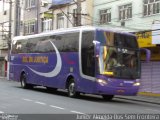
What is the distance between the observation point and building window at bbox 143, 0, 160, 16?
3053cm

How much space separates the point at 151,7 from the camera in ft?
102

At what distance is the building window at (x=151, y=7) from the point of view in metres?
30.5

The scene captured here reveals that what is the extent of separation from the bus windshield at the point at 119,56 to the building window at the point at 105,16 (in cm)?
1290

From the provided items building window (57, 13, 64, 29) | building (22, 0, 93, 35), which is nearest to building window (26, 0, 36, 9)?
building (22, 0, 93, 35)

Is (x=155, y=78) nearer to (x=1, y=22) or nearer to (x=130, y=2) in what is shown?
(x=130, y=2)

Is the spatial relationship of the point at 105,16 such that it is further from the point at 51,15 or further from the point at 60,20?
the point at 51,15

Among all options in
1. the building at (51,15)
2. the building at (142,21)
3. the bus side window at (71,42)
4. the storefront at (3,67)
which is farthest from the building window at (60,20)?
the storefront at (3,67)

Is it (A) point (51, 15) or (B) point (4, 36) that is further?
(B) point (4, 36)

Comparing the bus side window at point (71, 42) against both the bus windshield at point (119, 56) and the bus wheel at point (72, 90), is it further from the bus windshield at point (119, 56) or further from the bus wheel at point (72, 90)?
the bus windshield at point (119, 56)

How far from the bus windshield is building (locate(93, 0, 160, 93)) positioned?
697 cm

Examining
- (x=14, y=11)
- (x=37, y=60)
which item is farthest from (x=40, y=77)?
(x=14, y=11)

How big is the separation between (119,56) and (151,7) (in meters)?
10.1

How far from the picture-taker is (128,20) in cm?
3331

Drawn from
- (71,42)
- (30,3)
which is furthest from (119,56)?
→ (30,3)
